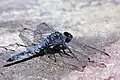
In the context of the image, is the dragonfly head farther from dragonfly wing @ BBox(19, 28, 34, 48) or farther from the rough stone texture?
dragonfly wing @ BBox(19, 28, 34, 48)

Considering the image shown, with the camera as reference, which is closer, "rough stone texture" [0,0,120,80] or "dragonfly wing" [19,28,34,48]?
"rough stone texture" [0,0,120,80]

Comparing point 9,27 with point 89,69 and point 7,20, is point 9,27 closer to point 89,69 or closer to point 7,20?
point 7,20

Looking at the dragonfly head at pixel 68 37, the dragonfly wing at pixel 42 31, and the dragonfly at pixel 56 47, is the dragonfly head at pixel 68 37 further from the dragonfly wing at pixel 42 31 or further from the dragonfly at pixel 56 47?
the dragonfly wing at pixel 42 31

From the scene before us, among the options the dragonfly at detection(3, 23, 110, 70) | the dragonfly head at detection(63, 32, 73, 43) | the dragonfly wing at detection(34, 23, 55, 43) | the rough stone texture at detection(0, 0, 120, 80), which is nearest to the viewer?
the rough stone texture at detection(0, 0, 120, 80)

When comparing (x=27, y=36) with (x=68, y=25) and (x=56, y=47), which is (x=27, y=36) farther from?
(x=68, y=25)

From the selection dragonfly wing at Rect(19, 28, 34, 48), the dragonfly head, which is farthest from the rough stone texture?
the dragonfly head

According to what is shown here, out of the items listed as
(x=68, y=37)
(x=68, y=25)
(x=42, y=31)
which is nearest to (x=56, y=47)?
(x=68, y=37)

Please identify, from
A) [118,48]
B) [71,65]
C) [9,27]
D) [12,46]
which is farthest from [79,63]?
[9,27]
